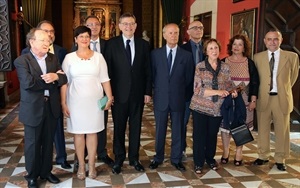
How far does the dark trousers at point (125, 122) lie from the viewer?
3.52 meters

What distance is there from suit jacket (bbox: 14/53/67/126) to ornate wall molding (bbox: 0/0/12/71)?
1.61m

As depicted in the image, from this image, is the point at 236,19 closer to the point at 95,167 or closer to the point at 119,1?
the point at 95,167

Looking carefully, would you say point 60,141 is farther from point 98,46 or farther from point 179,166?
point 179,166

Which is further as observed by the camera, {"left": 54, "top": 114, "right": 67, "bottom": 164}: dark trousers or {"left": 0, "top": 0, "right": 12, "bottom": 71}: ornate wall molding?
{"left": 0, "top": 0, "right": 12, "bottom": 71}: ornate wall molding

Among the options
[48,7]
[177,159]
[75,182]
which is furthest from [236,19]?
[48,7]

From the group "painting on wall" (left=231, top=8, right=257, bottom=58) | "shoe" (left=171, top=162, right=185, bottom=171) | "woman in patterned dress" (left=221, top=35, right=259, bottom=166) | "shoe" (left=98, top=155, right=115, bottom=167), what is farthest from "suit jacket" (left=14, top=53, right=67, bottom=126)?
"painting on wall" (left=231, top=8, right=257, bottom=58)

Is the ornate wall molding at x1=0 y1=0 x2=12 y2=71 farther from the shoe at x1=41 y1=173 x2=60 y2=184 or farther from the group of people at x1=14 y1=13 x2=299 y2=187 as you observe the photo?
the shoe at x1=41 y1=173 x2=60 y2=184

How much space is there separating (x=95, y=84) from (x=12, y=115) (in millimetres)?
3962

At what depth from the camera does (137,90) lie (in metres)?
3.51

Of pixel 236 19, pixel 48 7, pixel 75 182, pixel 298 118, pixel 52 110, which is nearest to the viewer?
pixel 52 110

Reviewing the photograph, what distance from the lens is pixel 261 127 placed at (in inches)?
151

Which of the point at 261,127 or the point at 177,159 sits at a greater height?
the point at 261,127

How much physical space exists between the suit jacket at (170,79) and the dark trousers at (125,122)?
9.3 inches

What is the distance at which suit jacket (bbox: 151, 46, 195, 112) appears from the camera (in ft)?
11.6
